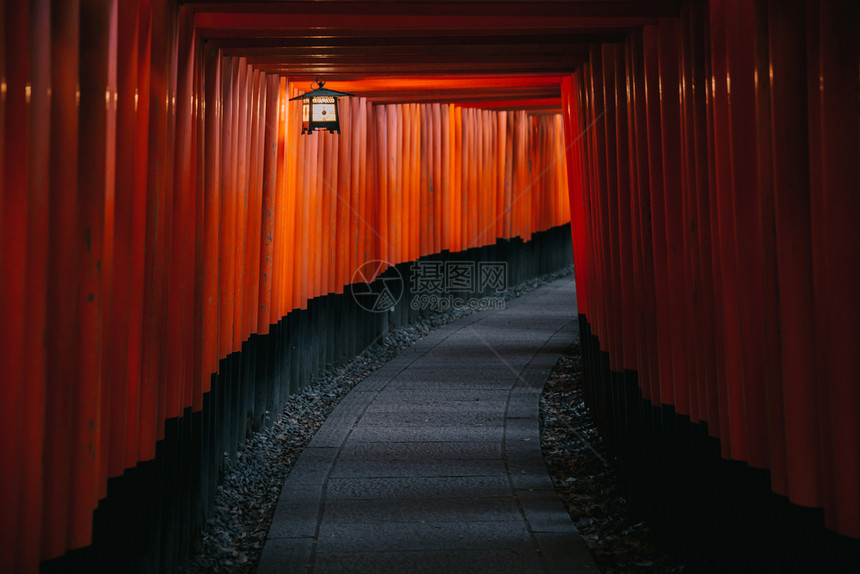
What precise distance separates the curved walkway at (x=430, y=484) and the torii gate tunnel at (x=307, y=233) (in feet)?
Answer: 2.22

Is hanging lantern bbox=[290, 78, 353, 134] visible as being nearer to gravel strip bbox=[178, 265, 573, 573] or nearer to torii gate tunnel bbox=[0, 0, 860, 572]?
torii gate tunnel bbox=[0, 0, 860, 572]

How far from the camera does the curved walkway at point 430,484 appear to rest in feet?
17.7

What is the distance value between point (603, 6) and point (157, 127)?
281 centimetres

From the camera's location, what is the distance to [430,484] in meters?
6.88

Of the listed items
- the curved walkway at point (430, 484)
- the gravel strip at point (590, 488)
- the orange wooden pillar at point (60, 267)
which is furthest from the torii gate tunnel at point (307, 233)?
the curved walkway at point (430, 484)

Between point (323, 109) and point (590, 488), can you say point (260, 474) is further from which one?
point (323, 109)

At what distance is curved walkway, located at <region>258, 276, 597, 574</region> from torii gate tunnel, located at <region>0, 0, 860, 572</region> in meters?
0.68

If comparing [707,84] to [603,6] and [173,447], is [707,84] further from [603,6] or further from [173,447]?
[173,447]

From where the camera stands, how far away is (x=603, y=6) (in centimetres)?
557

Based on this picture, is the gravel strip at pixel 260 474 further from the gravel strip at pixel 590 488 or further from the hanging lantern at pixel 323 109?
the hanging lantern at pixel 323 109

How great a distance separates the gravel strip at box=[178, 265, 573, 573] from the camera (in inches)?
224

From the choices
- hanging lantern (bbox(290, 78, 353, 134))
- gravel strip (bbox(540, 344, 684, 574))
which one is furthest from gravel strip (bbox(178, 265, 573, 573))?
hanging lantern (bbox(290, 78, 353, 134))

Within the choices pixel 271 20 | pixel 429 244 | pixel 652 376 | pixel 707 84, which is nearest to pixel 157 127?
pixel 271 20

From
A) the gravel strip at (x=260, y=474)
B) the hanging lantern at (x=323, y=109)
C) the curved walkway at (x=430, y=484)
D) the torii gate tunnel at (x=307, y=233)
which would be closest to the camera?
the torii gate tunnel at (x=307, y=233)
